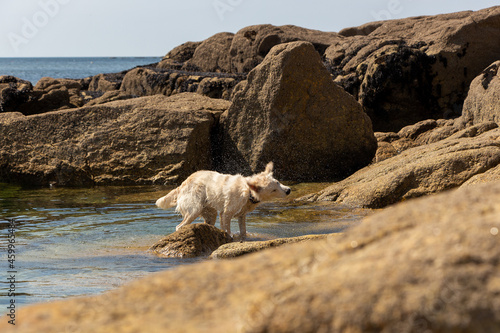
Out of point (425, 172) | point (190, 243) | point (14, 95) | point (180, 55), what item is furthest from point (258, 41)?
point (190, 243)

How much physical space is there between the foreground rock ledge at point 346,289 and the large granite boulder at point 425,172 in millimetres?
8027

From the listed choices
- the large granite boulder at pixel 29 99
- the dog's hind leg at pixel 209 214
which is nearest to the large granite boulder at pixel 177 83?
the large granite boulder at pixel 29 99

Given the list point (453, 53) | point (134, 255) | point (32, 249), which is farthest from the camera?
point (453, 53)

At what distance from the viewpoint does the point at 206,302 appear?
2469mm

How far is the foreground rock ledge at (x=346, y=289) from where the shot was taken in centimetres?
215

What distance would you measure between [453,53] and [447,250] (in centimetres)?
1852

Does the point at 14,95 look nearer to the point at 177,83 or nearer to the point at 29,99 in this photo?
the point at 29,99

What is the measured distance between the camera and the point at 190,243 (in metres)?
8.06

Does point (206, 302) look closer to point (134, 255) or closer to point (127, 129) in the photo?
point (134, 255)

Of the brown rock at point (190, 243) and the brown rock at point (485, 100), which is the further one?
the brown rock at point (485, 100)

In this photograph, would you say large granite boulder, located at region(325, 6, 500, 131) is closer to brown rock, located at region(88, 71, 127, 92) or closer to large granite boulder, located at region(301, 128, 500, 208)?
large granite boulder, located at region(301, 128, 500, 208)

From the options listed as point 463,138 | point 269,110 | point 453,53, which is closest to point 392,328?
point 463,138

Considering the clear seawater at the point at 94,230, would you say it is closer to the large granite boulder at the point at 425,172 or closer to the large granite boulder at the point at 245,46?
the large granite boulder at the point at 425,172

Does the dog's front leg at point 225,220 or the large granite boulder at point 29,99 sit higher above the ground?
the large granite boulder at point 29,99
